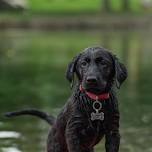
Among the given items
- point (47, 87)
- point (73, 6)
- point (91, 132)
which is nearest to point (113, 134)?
point (91, 132)

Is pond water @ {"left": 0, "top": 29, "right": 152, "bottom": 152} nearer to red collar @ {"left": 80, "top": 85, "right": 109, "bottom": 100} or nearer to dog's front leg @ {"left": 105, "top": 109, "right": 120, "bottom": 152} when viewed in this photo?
dog's front leg @ {"left": 105, "top": 109, "right": 120, "bottom": 152}

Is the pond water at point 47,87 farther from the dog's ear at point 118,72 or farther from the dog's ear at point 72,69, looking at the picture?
the dog's ear at point 118,72

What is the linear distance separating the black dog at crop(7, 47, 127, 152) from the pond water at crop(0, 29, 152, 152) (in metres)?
2.83

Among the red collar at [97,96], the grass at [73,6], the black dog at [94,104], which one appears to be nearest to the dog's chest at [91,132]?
the black dog at [94,104]

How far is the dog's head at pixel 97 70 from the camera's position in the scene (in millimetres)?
7172

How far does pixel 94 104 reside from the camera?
747 cm

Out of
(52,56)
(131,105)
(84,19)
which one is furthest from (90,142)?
(84,19)

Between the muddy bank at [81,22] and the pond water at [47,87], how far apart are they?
5683 mm

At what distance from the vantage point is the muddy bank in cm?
4426

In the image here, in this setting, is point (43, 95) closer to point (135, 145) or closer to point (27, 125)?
point (27, 125)

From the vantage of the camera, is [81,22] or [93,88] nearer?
[93,88]

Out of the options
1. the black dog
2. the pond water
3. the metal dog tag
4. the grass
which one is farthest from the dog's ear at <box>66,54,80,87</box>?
the grass

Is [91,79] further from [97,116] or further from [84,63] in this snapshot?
[97,116]

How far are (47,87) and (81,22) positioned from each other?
27.5 m
